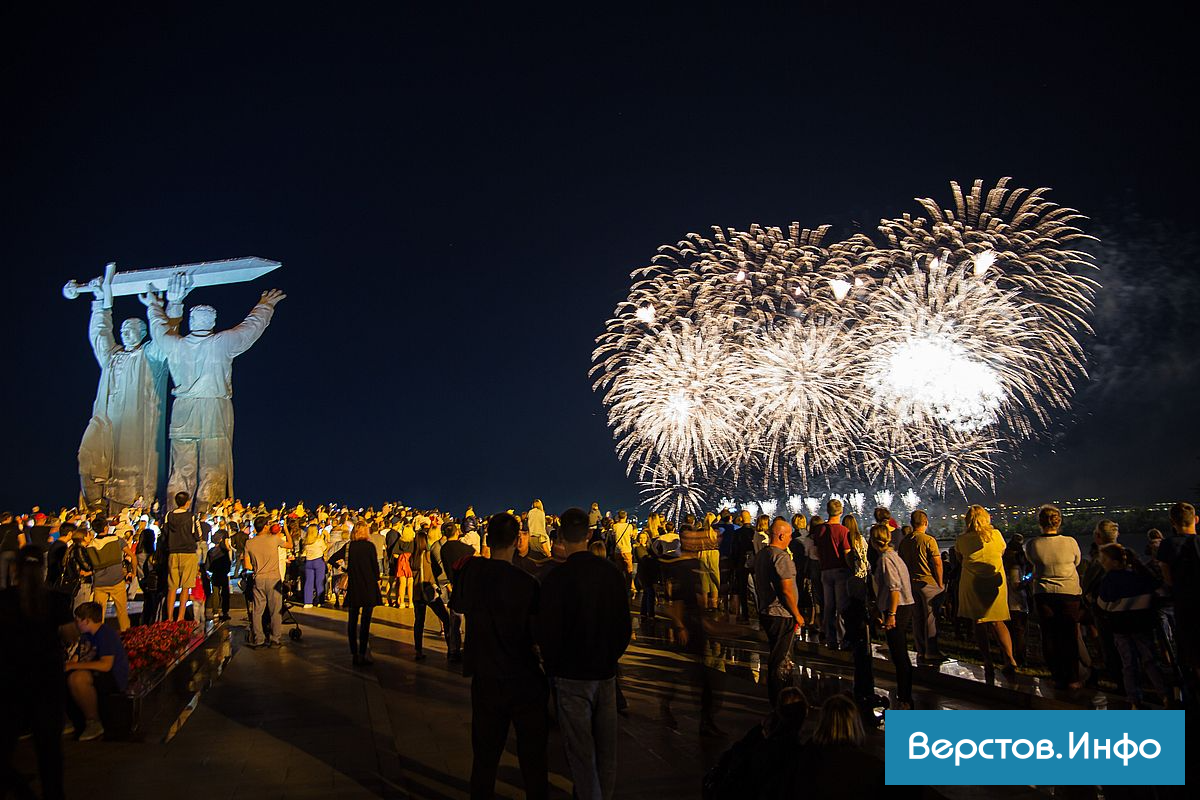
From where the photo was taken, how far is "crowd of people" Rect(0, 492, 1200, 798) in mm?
4977

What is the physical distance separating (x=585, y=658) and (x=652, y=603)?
1113cm

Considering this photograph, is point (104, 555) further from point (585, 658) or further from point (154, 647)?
point (585, 658)

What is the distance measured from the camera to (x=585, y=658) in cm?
499

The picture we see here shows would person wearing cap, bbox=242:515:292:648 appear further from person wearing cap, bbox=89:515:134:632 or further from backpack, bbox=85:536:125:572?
backpack, bbox=85:536:125:572

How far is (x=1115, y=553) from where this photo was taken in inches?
304

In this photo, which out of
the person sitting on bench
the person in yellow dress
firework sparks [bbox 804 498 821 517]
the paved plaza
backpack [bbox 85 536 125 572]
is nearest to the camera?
the paved plaza

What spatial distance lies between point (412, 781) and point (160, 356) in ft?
116

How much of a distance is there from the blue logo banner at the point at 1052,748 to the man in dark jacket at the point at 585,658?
5.56ft

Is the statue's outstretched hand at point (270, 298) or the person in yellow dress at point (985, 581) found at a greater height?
the statue's outstretched hand at point (270, 298)

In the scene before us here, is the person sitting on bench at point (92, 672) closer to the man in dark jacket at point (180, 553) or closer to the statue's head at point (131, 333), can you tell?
the man in dark jacket at point (180, 553)

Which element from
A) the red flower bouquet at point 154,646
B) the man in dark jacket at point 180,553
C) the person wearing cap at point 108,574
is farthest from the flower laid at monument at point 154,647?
the man in dark jacket at point 180,553

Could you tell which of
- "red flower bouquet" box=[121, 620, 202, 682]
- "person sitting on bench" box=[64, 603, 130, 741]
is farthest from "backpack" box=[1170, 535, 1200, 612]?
"red flower bouquet" box=[121, 620, 202, 682]

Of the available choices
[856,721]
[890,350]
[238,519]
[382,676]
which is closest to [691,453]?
[890,350]

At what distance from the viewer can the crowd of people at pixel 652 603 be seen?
4977 mm
